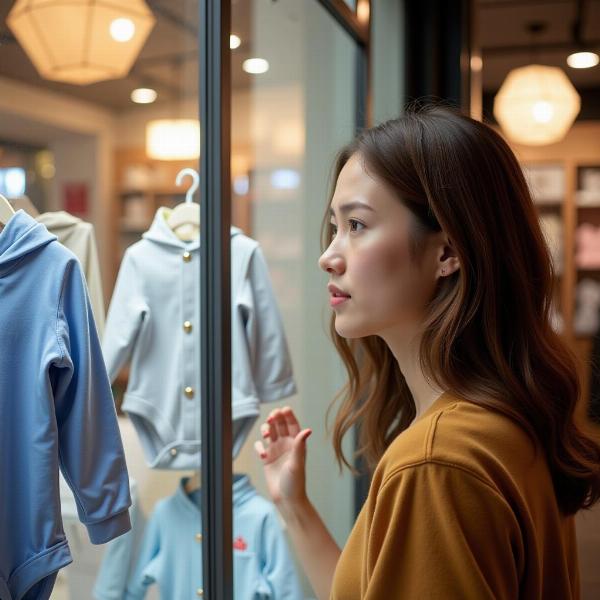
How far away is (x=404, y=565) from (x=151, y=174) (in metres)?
0.91

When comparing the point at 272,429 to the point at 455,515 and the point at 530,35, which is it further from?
the point at 530,35

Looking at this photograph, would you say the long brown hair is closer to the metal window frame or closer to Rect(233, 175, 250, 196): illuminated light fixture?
the metal window frame

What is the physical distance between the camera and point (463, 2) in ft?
9.58

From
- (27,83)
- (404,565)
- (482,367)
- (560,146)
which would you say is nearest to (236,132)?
(27,83)

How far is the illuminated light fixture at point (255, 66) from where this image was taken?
1864 millimetres

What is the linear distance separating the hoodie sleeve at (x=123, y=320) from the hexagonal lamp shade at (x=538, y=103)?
2.54m

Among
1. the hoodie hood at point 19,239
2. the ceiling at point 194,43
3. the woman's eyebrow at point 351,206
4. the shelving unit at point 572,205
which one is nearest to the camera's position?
the hoodie hood at point 19,239

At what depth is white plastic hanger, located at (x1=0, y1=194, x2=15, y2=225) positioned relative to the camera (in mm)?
1023

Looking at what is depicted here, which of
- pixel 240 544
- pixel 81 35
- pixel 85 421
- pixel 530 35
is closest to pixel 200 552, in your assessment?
pixel 240 544

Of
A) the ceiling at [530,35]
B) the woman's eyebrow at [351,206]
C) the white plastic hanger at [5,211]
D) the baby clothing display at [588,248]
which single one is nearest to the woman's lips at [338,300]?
the woman's eyebrow at [351,206]

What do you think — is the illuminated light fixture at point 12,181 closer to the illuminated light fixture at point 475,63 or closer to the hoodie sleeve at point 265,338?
the hoodie sleeve at point 265,338

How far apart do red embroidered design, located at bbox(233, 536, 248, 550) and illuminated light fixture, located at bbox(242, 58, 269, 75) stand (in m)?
1.09

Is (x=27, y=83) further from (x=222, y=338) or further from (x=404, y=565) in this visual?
(x=404, y=565)

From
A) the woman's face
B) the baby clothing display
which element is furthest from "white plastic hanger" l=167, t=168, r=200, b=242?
the baby clothing display
